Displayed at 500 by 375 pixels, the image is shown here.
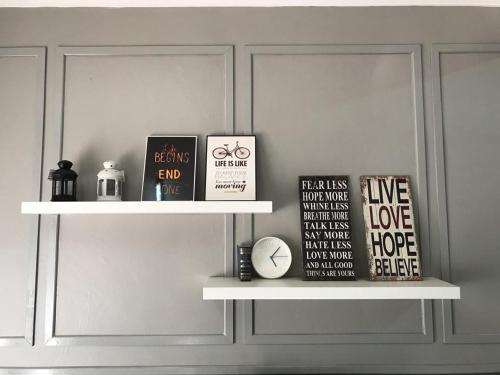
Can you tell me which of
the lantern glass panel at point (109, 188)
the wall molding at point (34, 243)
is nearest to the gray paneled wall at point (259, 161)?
the wall molding at point (34, 243)

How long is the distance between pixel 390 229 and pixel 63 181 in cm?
144

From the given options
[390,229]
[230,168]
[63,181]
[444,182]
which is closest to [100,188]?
[63,181]

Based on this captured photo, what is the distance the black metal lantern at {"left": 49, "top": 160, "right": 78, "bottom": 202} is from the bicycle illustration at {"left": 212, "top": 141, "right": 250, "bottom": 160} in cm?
63

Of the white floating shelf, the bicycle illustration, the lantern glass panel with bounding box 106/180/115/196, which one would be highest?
the bicycle illustration

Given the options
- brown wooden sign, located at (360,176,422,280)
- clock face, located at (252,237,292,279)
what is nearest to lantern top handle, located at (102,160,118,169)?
clock face, located at (252,237,292,279)

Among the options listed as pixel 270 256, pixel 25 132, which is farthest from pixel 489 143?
pixel 25 132

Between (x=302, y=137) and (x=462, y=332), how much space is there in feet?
3.66

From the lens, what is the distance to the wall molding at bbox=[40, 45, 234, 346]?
1619mm

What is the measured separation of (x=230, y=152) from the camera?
1.67 m

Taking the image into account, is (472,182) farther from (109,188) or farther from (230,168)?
(109,188)

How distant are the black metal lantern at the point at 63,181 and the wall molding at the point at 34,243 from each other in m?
0.15

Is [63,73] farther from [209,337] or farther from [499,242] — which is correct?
[499,242]

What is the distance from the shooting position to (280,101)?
5.65 feet

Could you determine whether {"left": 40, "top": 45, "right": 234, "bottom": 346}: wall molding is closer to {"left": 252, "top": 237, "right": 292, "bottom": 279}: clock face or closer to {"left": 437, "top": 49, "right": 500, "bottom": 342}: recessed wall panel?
{"left": 252, "top": 237, "right": 292, "bottom": 279}: clock face
